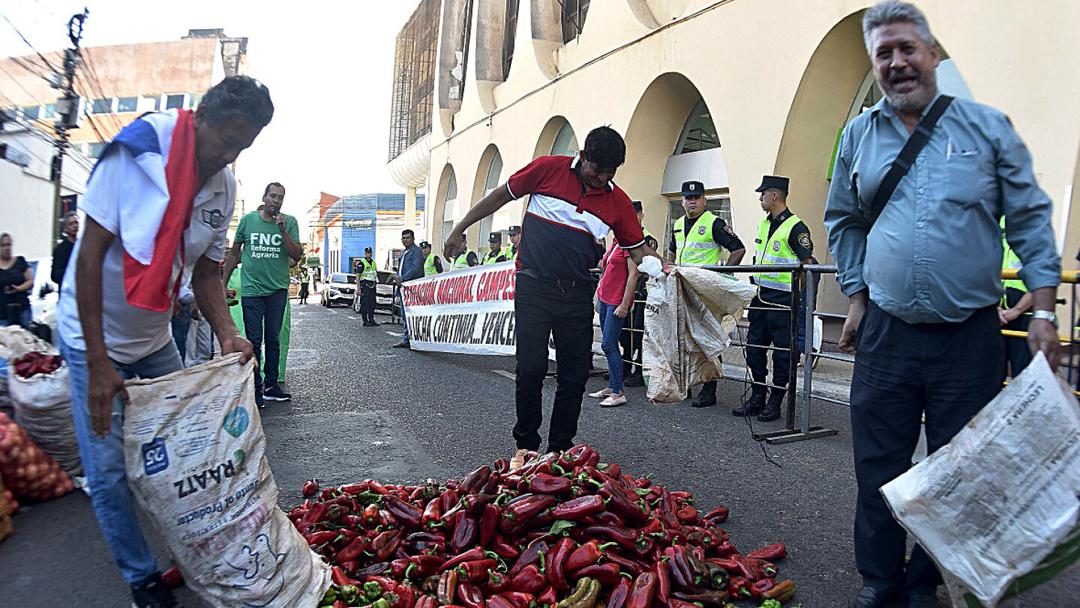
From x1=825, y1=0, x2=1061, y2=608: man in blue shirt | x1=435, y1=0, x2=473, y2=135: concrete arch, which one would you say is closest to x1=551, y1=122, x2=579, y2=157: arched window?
x1=435, y1=0, x2=473, y2=135: concrete arch

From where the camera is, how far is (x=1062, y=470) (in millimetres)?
2295

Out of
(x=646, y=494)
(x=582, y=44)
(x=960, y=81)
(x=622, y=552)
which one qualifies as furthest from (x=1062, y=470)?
(x=582, y=44)

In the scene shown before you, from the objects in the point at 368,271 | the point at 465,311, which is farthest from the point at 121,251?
the point at 368,271

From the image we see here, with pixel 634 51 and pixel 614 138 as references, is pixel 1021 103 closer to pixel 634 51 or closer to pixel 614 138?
pixel 614 138

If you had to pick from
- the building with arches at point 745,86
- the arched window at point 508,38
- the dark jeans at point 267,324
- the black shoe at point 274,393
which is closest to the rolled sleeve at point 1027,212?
the building with arches at point 745,86

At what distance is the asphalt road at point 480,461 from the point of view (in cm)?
345

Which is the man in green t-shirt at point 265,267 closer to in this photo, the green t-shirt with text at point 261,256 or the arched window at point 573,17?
the green t-shirt with text at point 261,256

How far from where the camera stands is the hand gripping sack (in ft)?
8.48

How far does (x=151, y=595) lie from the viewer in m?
2.92

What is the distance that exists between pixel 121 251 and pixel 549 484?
2102 mm

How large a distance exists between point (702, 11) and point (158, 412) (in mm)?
12354

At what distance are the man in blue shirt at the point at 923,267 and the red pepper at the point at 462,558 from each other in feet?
5.32

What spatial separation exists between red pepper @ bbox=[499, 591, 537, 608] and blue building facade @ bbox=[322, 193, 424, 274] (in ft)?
211

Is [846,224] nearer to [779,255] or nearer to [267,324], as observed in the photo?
[779,255]
